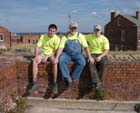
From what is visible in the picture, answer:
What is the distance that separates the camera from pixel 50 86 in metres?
7.92

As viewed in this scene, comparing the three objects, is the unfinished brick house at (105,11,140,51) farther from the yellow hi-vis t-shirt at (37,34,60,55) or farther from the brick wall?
the yellow hi-vis t-shirt at (37,34,60,55)

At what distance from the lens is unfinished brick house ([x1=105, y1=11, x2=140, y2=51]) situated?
6043 centimetres

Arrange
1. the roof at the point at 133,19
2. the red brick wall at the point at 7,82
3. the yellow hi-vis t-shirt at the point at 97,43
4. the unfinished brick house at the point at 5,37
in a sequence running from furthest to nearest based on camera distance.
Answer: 1. the unfinished brick house at the point at 5,37
2. the roof at the point at 133,19
3. the yellow hi-vis t-shirt at the point at 97,43
4. the red brick wall at the point at 7,82

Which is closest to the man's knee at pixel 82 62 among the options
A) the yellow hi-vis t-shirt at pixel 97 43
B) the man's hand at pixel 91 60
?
the man's hand at pixel 91 60

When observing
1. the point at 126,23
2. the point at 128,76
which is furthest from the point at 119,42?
the point at 128,76

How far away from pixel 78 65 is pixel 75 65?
102 millimetres

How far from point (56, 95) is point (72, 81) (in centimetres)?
46

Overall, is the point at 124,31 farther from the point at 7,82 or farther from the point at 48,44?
the point at 7,82

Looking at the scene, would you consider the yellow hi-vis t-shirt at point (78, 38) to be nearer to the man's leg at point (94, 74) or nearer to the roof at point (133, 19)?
the man's leg at point (94, 74)

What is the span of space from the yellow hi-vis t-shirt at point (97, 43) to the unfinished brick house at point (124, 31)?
171ft

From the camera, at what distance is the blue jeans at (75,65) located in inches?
300

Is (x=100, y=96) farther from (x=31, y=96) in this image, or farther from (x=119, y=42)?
(x=119, y=42)

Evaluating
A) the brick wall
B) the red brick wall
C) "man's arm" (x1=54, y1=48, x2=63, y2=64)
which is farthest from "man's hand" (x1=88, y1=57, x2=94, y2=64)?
the red brick wall

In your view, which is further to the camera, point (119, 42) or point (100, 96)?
point (119, 42)
